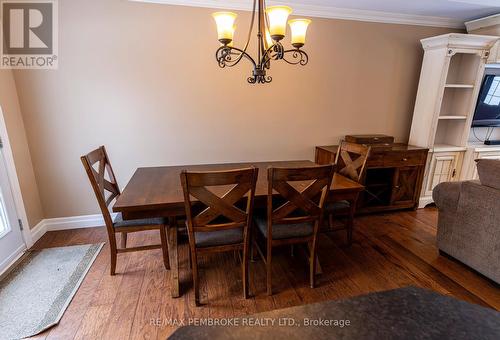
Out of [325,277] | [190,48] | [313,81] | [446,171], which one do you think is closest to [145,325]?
[325,277]

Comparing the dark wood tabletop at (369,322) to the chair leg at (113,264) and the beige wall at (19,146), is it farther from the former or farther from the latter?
the beige wall at (19,146)

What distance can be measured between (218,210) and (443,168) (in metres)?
3.21

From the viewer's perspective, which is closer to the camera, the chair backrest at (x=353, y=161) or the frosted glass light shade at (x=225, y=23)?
the frosted glass light shade at (x=225, y=23)

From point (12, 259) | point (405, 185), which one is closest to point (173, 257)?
point (12, 259)

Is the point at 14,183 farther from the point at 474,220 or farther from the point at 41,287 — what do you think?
the point at 474,220

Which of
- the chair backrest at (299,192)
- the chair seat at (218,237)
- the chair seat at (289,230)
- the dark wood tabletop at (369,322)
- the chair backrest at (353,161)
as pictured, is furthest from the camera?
the chair backrest at (353,161)

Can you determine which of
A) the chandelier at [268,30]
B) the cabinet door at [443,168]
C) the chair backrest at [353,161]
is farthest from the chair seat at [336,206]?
the cabinet door at [443,168]

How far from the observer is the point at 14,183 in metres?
2.32

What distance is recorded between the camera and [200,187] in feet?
5.00

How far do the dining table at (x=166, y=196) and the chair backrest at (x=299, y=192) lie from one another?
0.15 meters

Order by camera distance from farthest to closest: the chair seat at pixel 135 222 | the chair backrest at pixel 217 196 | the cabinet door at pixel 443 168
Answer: the cabinet door at pixel 443 168 → the chair seat at pixel 135 222 → the chair backrest at pixel 217 196

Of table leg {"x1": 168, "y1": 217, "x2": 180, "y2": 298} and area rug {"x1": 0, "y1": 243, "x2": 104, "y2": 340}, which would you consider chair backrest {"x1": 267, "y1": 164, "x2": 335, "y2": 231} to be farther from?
area rug {"x1": 0, "y1": 243, "x2": 104, "y2": 340}

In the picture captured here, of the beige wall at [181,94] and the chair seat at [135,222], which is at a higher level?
the beige wall at [181,94]

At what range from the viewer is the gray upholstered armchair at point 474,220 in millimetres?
1896
